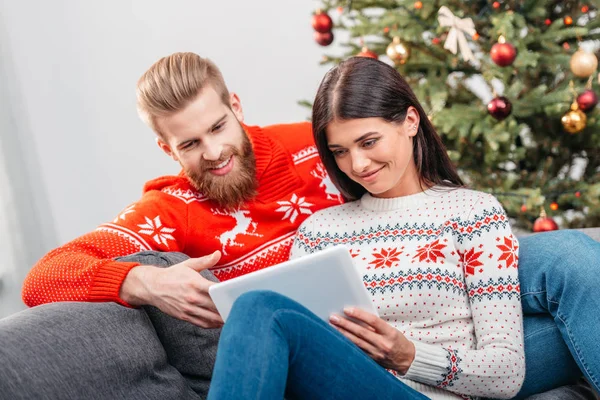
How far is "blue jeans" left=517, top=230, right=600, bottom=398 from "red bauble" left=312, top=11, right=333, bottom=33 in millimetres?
1340

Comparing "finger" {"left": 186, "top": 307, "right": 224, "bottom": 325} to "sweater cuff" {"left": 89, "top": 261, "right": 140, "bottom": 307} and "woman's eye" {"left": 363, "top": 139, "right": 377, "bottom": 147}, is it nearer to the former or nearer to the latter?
"sweater cuff" {"left": 89, "top": 261, "right": 140, "bottom": 307}

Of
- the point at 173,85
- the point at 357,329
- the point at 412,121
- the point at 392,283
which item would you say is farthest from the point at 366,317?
the point at 173,85

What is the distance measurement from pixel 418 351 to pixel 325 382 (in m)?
0.21

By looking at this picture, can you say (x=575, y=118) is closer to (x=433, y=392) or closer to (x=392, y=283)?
(x=392, y=283)

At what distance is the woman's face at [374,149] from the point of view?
4.85 ft

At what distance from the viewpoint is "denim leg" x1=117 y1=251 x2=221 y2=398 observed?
153 cm

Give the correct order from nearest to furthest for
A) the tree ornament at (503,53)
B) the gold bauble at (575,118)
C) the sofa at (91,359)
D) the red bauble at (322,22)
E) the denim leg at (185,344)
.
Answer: the sofa at (91,359) → the denim leg at (185,344) → the tree ornament at (503,53) → the gold bauble at (575,118) → the red bauble at (322,22)

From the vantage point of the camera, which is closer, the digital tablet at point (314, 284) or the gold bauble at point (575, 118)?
the digital tablet at point (314, 284)

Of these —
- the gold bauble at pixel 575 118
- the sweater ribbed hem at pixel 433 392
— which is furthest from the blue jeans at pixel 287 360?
the gold bauble at pixel 575 118

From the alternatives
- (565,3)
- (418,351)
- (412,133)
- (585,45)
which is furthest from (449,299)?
(585,45)

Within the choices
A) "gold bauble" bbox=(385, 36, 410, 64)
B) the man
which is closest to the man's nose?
the man

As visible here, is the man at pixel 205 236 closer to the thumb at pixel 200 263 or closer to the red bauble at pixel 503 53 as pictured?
the thumb at pixel 200 263

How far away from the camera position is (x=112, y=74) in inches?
135

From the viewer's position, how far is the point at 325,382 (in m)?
1.16
